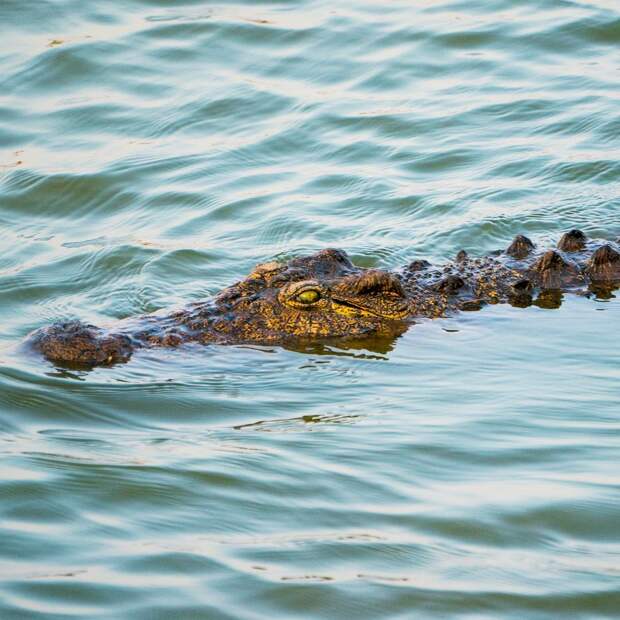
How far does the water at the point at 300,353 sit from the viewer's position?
5.84 metres

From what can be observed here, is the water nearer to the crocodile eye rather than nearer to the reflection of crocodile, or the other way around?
the reflection of crocodile

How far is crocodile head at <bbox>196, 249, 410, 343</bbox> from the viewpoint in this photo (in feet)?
29.8

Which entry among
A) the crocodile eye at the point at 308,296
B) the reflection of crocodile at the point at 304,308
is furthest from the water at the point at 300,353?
the crocodile eye at the point at 308,296

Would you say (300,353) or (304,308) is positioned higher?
(304,308)

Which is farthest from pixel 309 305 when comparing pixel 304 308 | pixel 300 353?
pixel 300 353

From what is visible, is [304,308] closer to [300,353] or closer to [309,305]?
[309,305]

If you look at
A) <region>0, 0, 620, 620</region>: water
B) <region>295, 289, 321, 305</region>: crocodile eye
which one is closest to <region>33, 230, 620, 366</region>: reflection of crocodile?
<region>295, 289, 321, 305</region>: crocodile eye

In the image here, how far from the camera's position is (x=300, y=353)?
8883 mm

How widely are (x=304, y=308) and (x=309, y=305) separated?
0.04 metres

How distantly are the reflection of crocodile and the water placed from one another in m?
0.21

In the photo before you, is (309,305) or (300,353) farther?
(309,305)

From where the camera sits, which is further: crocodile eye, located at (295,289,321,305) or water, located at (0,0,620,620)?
crocodile eye, located at (295,289,321,305)

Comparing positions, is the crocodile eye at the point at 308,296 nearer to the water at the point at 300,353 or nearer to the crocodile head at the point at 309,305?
the crocodile head at the point at 309,305

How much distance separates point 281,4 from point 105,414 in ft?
41.2
